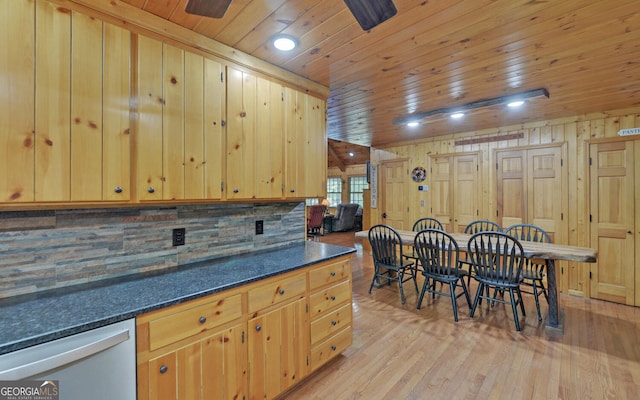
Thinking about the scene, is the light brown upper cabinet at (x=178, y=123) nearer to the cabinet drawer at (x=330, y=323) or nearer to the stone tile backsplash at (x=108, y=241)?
the stone tile backsplash at (x=108, y=241)

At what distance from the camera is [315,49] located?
A: 198 cm

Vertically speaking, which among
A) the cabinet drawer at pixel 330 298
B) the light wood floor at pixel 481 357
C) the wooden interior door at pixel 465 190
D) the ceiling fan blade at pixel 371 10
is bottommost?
the light wood floor at pixel 481 357

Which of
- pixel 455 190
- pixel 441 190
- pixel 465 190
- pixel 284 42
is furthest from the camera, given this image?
pixel 441 190

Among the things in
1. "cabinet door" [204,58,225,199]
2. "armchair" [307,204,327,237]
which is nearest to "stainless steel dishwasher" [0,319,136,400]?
"cabinet door" [204,58,225,199]

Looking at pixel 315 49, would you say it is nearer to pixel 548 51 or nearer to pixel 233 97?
pixel 233 97

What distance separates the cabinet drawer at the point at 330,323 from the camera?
1.99 metres

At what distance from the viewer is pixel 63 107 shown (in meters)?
1.28

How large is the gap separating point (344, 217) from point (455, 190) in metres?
4.62

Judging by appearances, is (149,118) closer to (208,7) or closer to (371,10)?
(208,7)

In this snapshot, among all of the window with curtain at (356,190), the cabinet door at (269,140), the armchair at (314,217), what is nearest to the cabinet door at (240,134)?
the cabinet door at (269,140)

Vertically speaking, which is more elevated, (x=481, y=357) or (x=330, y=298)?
(x=330, y=298)

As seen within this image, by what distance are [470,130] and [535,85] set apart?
1.95m

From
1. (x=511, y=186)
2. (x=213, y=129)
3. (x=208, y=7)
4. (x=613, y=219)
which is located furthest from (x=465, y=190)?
(x=208, y=7)

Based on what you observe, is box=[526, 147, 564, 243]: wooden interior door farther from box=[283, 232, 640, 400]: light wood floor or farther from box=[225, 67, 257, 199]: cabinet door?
box=[225, 67, 257, 199]: cabinet door
